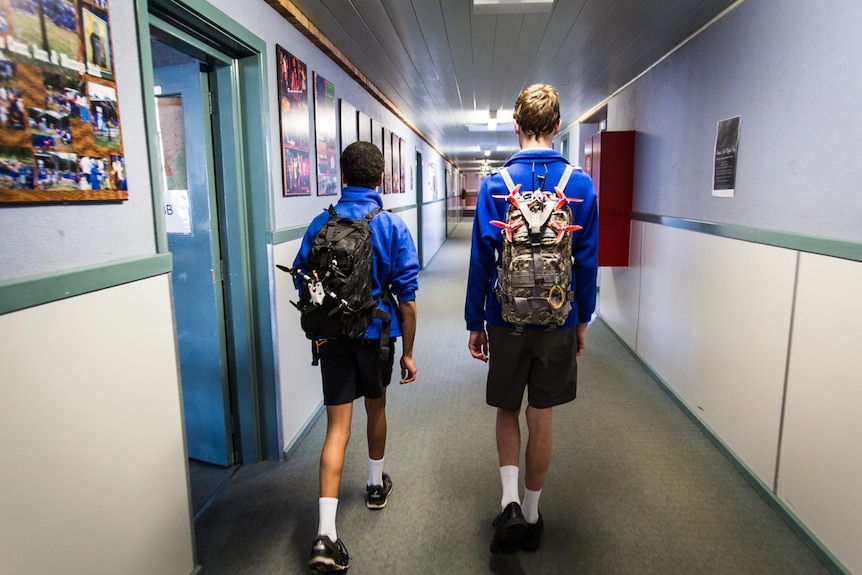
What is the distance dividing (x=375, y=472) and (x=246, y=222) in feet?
3.96

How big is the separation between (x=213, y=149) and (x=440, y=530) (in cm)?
180

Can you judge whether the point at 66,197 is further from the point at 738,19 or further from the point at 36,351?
the point at 738,19

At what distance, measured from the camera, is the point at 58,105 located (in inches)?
44.7

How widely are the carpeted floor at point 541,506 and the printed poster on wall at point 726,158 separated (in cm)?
128

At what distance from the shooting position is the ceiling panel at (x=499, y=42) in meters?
2.62

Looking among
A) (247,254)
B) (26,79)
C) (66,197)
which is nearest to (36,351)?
(66,197)

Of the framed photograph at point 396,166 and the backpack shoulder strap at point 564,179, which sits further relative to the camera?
the framed photograph at point 396,166

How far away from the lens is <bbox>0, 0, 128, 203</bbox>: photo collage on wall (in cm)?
103

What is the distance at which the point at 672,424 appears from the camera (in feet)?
9.45

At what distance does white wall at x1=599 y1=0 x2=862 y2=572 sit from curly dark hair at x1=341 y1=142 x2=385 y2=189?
5.17 ft

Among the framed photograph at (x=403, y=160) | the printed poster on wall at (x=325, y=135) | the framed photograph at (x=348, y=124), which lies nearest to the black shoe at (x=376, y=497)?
the printed poster on wall at (x=325, y=135)

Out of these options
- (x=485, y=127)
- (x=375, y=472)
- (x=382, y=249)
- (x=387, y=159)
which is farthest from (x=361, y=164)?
(x=485, y=127)

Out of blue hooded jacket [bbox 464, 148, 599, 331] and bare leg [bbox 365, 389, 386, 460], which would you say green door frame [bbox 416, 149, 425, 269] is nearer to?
bare leg [bbox 365, 389, 386, 460]

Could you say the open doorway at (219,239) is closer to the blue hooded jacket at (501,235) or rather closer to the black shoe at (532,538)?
the blue hooded jacket at (501,235)
